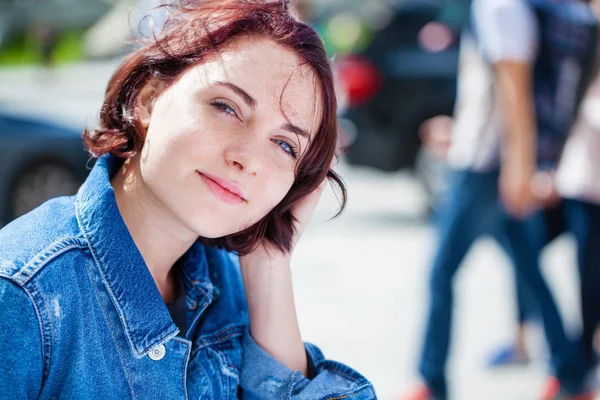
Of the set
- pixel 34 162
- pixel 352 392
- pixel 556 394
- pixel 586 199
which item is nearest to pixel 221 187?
pixel 352 392

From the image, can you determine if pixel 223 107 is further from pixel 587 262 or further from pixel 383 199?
pixel 383 199

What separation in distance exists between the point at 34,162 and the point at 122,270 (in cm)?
490

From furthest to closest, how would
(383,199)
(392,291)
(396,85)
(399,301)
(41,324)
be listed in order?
(383,199) < (396,85) < (392,291) < (399,301) < (41,324)

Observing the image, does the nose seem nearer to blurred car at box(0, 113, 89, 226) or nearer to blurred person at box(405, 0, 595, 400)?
blurred person at box(405, 0, 595, 400)

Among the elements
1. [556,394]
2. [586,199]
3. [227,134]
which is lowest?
[556,394]

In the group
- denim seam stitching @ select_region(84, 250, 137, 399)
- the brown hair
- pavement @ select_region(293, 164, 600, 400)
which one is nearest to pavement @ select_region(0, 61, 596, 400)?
pavement @ select_region(293, 164, 600, 400)

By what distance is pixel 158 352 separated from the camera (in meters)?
1.35

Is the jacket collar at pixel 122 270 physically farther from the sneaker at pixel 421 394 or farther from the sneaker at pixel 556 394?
the sneaker at pixel 556 394

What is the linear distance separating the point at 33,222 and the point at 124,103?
0.38m

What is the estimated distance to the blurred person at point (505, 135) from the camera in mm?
3068

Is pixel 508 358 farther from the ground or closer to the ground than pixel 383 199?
farther from the ground

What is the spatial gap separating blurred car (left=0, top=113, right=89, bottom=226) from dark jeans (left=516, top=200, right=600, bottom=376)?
150 inches

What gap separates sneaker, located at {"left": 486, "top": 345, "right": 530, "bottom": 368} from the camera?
12.3 feet

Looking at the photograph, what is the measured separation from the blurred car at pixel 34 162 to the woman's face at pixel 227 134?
4607 mm
